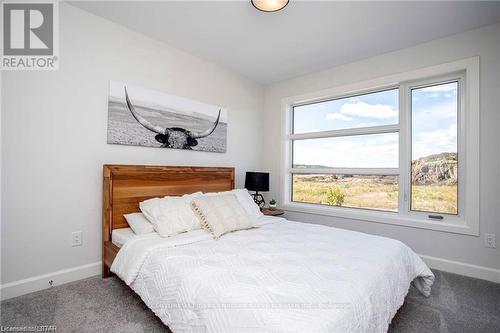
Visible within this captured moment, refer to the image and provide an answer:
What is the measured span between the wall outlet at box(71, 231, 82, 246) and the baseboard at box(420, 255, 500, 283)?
3.56 meters

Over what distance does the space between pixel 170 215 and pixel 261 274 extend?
113cm

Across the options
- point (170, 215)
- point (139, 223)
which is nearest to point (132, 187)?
point (139, 223)

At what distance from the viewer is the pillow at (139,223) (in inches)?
84.5

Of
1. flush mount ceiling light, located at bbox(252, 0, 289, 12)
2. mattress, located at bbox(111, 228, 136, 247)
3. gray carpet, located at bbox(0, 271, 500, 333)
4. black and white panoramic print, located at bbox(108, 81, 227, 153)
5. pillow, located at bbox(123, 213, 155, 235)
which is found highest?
flush mount ceiling light, located at bbox(252, 0, 289, 12)

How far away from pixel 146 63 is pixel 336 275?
273 centimetres

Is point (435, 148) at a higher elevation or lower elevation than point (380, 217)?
higher

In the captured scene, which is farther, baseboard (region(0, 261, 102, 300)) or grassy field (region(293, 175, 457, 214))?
grassy field (region(293, 175, 457, 214))

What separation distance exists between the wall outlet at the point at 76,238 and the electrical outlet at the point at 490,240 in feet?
12.8

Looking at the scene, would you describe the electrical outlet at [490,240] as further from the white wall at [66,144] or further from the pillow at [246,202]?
the white wall at [66,144]

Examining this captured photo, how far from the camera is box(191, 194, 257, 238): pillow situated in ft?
7.00

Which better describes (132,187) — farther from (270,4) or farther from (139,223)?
(270,4)

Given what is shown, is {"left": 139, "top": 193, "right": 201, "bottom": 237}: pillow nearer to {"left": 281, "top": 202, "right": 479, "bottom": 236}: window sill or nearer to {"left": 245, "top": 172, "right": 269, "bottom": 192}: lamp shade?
{"left": 245, "top": 172, "right": 269, "bottom": 192}: lamp shade

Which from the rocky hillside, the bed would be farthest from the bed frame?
the rocky hillside

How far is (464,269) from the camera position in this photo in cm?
248
